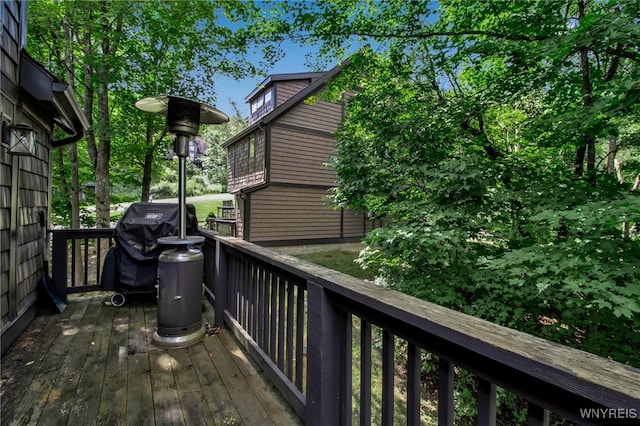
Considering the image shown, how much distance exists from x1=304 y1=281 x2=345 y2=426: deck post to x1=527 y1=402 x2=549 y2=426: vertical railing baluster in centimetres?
82

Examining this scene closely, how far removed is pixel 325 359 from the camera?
140 centimetres

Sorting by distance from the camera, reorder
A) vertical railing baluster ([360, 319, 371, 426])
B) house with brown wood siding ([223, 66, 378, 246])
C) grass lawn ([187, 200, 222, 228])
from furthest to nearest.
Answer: grass lawn ([187, 200, 222, 228]) → house with brown wood siding ([223, 66, 378, 246]) → vertical railing baluster ([360, 319, 371, 426])

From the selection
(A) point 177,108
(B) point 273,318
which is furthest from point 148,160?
(B) point 273,318

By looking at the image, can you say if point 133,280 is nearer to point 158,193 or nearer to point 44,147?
point 44,147

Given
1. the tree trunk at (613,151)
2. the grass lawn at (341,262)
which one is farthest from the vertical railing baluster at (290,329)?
the grass lawn at (341,262)

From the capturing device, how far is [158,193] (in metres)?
25.2

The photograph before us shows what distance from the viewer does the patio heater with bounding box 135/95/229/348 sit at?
2.48 metres

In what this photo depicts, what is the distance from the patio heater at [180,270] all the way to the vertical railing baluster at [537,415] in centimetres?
243

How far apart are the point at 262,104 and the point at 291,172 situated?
3.81 meters

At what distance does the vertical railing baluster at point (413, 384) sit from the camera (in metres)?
1.04

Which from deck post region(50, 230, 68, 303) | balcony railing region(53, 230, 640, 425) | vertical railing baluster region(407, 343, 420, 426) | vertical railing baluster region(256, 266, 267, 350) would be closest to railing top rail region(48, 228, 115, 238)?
deck post region(50, 230, 68, 303)

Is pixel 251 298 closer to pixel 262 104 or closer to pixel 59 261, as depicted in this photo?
pixel 59 261

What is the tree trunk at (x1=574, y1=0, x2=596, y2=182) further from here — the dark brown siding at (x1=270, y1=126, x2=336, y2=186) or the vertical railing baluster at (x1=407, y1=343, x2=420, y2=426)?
the dark brown siding at (x1=270, y1=126, x2=336, y2=186)

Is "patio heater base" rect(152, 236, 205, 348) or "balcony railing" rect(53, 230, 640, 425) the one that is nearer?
"balcony railing" rect(53, 230, 640, 425)
